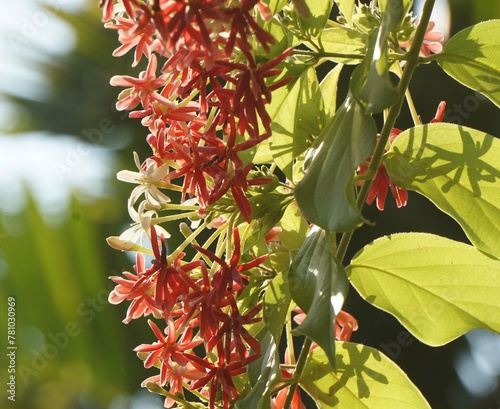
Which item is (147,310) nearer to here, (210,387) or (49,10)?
(210,387)

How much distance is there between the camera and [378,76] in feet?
1.38

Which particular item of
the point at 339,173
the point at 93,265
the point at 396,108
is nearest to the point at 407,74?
the point at 396,108

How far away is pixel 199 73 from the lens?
1.73 feet

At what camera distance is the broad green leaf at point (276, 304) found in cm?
59

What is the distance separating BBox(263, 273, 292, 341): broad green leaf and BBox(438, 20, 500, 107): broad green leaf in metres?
0.24

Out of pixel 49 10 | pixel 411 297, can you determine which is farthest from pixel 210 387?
pixel 49 10

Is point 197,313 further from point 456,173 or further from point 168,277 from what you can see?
point 456,173

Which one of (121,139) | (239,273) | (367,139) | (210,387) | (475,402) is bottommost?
(475,402)

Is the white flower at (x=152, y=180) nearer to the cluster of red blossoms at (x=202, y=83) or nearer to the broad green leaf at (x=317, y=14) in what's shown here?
the cluster of red blossoms at (x=202, y=83)

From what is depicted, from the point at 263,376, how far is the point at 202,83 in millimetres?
230

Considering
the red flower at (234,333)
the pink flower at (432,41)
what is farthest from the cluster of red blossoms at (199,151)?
the pink flower at (432,41)

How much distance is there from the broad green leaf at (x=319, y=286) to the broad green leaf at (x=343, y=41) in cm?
20

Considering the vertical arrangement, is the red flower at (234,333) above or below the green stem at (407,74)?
below

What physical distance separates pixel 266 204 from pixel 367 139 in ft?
0.65
